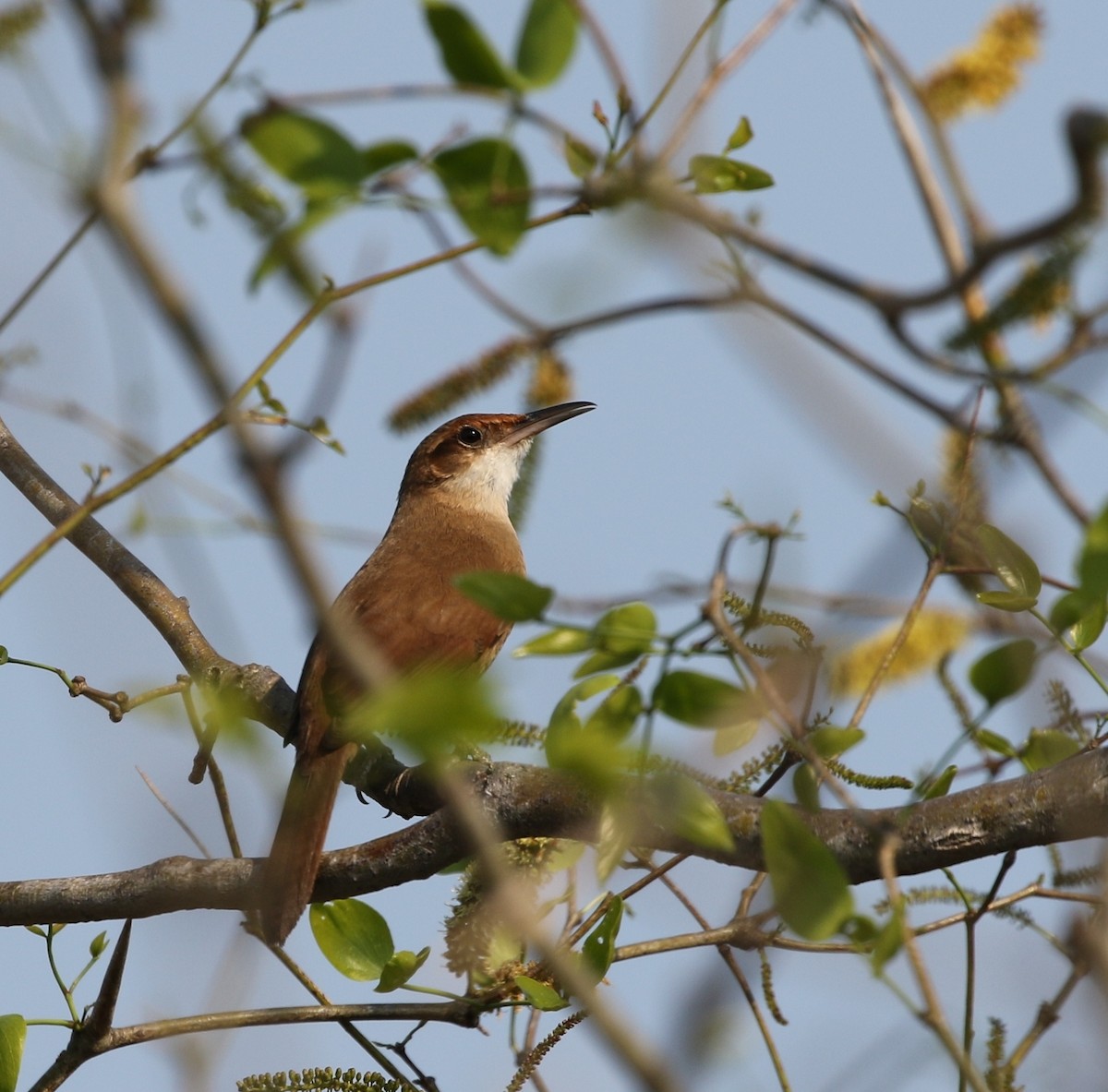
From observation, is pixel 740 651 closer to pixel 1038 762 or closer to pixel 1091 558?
pixel 1091 558

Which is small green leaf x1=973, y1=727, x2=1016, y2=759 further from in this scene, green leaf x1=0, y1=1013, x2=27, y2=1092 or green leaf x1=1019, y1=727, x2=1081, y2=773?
green leaf x1=0, y1=1013, x2=27, y2=1092

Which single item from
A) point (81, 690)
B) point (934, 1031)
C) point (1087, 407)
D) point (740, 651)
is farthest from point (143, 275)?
point (81, 690)

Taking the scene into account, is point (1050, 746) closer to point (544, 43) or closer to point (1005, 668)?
point (1005, 668)

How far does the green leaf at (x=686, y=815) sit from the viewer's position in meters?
1.72

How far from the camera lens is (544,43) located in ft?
6.35

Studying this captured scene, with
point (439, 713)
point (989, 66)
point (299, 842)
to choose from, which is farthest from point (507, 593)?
point (989, 66)

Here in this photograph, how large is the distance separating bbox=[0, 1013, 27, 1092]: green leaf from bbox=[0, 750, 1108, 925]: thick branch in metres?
0.61

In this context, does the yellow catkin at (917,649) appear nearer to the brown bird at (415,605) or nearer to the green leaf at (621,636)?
the brown bird at (415,605)

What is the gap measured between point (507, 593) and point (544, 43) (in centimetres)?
74

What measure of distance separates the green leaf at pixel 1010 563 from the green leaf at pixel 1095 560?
43 centimetres

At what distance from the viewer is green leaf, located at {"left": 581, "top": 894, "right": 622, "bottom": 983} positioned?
9.02 feet

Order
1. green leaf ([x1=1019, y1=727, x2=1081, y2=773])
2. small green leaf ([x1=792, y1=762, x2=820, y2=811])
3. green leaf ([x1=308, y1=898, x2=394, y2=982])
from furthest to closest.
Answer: green leaf ([x1=308, y1=898, x2=394, y2=982]), green leaf ([x1=1019, y1=727, x2=1081, y2=773]), small green leaf ([x1=792, y1=762, x2=820, y2=811])

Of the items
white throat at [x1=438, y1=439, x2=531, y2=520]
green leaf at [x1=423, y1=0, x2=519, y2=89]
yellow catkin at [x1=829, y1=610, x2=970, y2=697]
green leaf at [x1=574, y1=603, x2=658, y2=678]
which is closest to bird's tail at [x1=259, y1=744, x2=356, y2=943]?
green leaf at [x1=574, y1=603, x2=658, y2=678]

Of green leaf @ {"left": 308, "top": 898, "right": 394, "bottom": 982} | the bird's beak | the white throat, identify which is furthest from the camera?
the white throat
